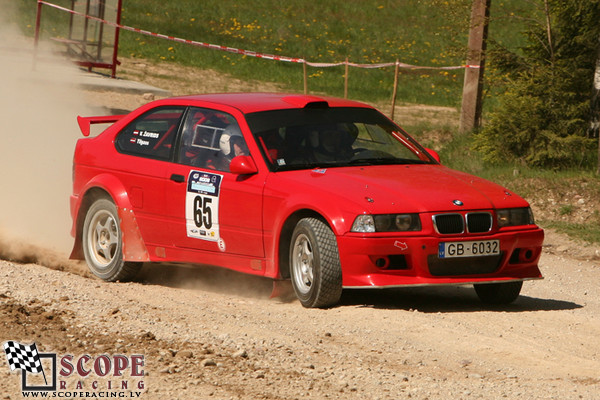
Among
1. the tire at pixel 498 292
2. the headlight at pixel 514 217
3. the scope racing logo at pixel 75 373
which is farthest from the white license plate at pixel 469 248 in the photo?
the scope racing logo at pixel 75 373

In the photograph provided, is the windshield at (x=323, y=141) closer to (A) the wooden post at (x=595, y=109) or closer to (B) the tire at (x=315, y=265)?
(B) the tire at (x=315, y=265)

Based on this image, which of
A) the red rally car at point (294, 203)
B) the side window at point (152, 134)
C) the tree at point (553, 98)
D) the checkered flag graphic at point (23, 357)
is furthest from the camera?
the tree at point (553, 98)

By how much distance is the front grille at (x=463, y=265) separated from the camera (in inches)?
300

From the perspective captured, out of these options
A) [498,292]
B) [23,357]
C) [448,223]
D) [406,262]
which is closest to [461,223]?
[448,223]

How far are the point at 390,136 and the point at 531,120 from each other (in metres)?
6.99

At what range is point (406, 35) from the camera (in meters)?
39.7

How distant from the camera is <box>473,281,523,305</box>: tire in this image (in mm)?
8391

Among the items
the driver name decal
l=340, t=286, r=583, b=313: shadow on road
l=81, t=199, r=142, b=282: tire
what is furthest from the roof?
l=340, t=286, r=583, b=313: shadow on road

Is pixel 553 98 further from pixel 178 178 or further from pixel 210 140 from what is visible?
pixel 178 178

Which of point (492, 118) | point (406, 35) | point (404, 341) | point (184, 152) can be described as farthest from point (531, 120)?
point (406, 35)

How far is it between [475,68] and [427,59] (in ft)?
62.1

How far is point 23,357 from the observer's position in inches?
241

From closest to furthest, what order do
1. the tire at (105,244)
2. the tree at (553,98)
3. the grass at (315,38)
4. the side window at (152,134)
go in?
the side window at (152,134)
the tire at (105,244)
the tree at (553,98)
the grass at (315,38)

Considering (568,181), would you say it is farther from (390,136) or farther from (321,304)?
(321,304)
